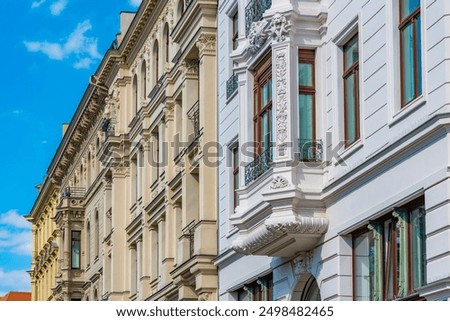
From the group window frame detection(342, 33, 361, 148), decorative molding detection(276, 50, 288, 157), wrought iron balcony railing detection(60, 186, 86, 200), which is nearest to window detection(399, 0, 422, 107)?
window frame detection(342, 33, 361, 148)

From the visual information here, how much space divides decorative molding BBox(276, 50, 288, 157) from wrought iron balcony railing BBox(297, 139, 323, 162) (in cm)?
37

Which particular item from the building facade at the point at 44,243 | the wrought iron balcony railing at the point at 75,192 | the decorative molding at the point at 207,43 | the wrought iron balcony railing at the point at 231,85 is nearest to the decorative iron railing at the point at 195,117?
the decorative molding at the point at 207,43

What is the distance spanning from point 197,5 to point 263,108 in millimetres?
9459

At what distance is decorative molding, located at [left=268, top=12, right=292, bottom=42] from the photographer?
87.8ft

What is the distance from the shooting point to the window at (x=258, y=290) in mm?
30734

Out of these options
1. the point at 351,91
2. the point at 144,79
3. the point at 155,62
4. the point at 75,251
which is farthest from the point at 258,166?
the point at 75,251

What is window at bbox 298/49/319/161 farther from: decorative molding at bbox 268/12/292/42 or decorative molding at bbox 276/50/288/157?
decorative molding at bbox 268/12/292/42

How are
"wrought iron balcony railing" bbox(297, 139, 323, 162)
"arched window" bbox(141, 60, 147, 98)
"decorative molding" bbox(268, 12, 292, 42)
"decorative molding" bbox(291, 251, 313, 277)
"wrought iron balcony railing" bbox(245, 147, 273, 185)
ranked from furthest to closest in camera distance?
"arched window" bbox(141, 60, 147, 98), "wrought iron balcony railing" bbox(245, 147, 273, 185), "decorative molding" bbox(291, 251, 313, 277), "decorative molding" bbox(268, 12, 292, 42), "wrought iron balcony railing" bbox(297, 139, 323, 162)

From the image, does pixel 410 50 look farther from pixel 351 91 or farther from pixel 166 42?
pixel 166 42

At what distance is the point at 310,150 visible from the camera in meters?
26.4

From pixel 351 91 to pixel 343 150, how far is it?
1.21 meters

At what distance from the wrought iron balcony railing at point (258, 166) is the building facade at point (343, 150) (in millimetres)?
50

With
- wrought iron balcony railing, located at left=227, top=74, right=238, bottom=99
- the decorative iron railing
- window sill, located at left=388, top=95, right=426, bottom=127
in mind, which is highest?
the decorative iron railing

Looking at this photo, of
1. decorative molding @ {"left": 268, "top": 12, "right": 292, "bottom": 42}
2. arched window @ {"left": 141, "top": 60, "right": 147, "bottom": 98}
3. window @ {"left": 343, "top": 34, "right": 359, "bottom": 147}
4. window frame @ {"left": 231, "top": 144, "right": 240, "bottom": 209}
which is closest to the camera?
window @ {"left": 343, "top": 34, "right": 359, "bottom": 147}
